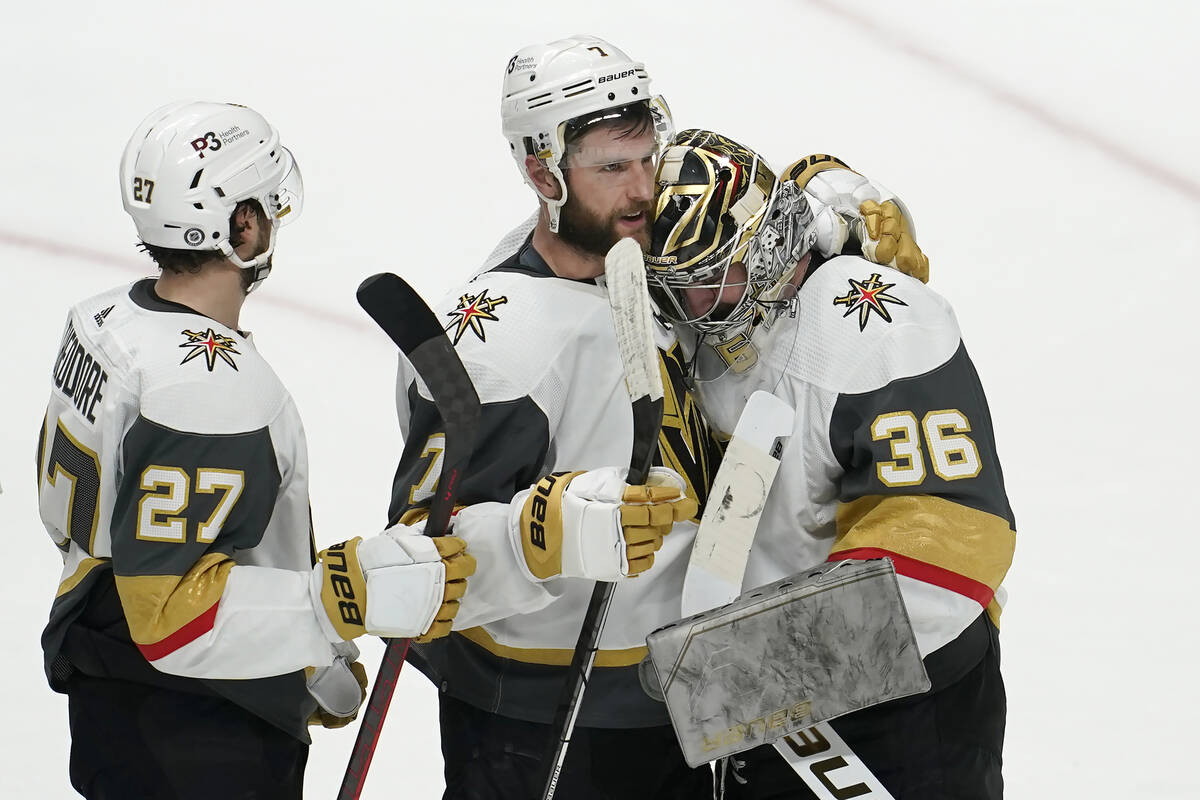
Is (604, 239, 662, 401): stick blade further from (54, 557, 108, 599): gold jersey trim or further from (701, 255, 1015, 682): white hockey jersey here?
(54, 557, 108, 599): gold jersey trim

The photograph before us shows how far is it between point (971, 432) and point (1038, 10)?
446 centimetres

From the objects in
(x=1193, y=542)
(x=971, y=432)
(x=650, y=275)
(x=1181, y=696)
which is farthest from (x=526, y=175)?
(x=1193, y=542)

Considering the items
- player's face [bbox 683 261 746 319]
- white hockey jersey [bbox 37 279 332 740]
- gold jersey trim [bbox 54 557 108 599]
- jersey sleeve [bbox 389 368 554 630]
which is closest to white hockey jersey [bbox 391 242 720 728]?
jersey sleeve [bbox 389 368 554 630]

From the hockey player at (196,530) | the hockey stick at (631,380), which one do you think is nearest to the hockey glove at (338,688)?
the hockey player at (196,530)

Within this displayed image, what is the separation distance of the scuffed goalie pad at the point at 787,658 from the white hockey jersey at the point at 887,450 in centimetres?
12

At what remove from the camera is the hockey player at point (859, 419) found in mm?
1987

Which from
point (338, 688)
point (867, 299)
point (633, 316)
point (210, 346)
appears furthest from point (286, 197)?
point (867, 299)

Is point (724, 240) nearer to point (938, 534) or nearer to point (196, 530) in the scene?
point (938, 534)

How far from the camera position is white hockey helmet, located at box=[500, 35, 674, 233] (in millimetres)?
2064

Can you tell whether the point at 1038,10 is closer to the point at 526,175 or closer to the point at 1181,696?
the point at 1181,696

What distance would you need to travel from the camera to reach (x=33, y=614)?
12.3ft

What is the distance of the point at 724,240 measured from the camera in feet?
6.70

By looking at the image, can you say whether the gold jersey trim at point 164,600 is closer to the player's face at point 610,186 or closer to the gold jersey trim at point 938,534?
the player's face at point 610,186

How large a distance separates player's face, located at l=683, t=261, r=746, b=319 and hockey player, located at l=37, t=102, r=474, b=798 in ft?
1.69
